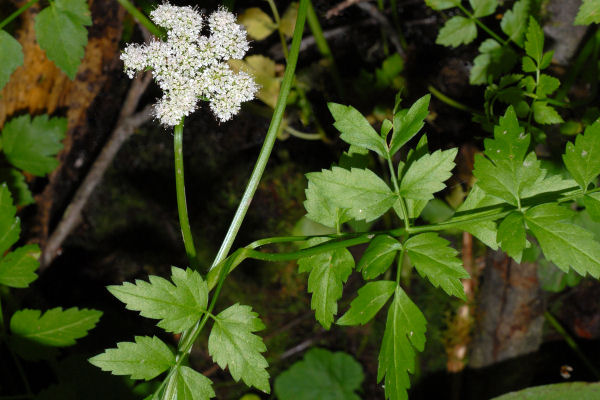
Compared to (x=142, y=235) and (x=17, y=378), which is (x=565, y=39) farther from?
(x=17, y=378)

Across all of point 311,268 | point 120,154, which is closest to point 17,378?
point 120,154

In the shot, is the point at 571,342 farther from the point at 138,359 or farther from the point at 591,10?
the point at 138,359

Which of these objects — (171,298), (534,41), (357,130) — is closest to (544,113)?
(534,41)

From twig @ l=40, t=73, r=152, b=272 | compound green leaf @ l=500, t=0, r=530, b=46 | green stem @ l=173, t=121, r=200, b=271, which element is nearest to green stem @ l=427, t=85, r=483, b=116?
compound green leaf @ l=500, t=0, r=530, b=46

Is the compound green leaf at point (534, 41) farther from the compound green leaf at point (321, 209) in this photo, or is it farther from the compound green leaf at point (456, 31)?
the compound green leaf at point (321, 209)

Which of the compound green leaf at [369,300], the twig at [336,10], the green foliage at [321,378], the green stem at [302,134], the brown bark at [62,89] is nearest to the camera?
the compound green leaf at [369,300]

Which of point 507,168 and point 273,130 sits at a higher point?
point 273,130

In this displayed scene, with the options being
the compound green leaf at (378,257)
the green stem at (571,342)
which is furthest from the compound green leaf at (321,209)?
the green stem at (571,342)
